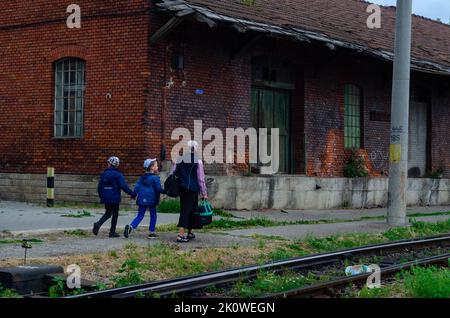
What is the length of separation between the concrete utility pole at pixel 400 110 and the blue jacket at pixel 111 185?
20.5 feet

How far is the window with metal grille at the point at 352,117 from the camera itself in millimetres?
23422

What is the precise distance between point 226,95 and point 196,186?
762 centimetres

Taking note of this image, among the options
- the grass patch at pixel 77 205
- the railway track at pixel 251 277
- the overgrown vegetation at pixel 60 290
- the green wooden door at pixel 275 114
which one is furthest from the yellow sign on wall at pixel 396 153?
the overgrown vegetation at pixel 60 290

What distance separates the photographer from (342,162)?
75.1 feet

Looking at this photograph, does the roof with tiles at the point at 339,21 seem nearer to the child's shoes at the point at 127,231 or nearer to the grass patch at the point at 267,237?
the grass patch at the point at 267,237

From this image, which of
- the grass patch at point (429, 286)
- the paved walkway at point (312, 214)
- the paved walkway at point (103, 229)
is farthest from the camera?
the paved walkway at point (312, 214)

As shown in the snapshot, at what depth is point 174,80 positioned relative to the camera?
17875mm

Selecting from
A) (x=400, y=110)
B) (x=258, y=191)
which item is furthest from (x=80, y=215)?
(x=400, y=110)

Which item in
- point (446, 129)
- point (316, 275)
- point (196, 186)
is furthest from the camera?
point (446, 129)

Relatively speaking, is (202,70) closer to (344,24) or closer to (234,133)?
(234,133)

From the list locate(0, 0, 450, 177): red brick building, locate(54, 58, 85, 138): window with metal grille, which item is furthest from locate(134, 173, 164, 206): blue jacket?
locate(54, 58, 85, 138): window with metal grille

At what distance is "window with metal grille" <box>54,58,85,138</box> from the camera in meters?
18.7

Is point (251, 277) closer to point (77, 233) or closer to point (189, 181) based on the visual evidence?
point (189, 181)
